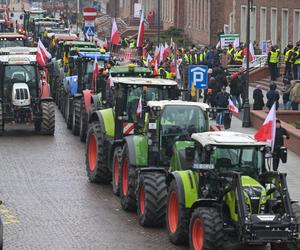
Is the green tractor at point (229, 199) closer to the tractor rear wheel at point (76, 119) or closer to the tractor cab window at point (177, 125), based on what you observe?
the tractor cab window at point (177, 125)

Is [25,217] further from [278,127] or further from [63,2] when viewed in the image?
[63,2]

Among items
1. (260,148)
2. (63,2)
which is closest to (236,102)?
(260,148)

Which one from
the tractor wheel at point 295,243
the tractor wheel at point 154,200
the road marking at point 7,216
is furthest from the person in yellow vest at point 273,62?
the tractor wheel at point 295,243

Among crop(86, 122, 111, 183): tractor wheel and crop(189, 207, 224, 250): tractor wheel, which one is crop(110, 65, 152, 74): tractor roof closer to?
crop(86, 122, 111, 183): tractor wheel

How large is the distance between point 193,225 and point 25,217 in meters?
4.46

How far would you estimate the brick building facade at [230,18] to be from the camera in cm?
5538

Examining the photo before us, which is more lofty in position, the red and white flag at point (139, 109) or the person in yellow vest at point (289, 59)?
the person in yellow vest at point (289, 59)

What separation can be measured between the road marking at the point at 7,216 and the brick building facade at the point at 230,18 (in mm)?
31473

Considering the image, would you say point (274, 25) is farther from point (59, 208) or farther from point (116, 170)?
point (59, 208)

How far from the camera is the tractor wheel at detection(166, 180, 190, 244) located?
66.1 ft

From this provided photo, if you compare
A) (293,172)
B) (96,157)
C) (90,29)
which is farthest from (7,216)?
(90,29)

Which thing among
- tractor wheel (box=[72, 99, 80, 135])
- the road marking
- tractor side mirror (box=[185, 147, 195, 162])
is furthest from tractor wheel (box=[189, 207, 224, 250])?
tractor wheel (box=[72, 99, 80, 135])

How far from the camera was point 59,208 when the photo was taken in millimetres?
23797

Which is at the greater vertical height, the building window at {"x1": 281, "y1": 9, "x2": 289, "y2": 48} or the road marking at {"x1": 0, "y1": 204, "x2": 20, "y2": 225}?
the building window at {"x1": 281, "y1": 9, "x2": 289, "y2": 48}
